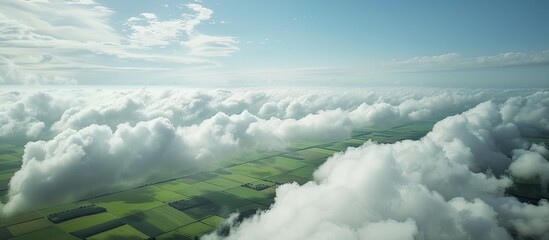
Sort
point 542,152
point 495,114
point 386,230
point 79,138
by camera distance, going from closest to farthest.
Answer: point 386,230 < point 79,138 < point 542,152 < point 495,114

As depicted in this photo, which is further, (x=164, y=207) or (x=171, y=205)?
(x=171, y=205)

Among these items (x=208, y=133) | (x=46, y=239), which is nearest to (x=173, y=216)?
(x=46, y=239)

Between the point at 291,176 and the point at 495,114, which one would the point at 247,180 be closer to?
the point at 291,176

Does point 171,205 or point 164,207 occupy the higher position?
point 164,207

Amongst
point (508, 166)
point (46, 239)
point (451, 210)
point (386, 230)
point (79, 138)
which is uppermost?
point (79, 138)
